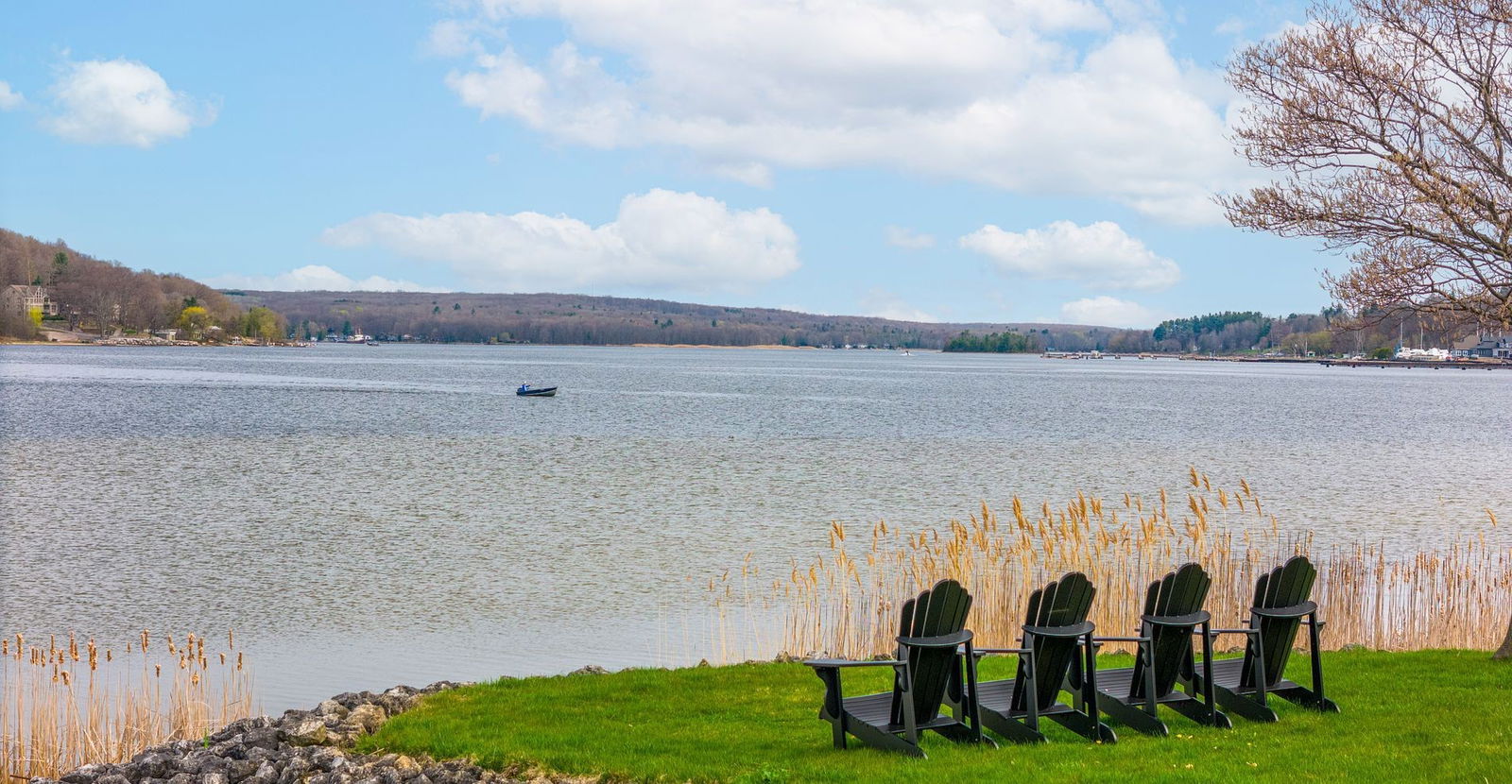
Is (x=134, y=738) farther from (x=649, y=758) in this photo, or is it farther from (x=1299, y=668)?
(x=1299, y=668)

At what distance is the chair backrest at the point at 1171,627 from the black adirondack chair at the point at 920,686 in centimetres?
125

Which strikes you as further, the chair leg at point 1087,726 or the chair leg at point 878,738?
the chair leg at point 1087,726

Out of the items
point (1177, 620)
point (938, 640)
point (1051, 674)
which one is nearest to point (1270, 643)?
point (1177, 620)

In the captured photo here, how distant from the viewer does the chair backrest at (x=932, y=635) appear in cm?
680

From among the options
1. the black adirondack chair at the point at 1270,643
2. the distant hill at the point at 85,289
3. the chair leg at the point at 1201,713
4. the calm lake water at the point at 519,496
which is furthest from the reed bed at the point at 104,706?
the distant hill at the point at 85,289

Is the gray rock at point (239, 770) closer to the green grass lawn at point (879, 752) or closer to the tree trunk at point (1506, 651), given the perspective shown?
the green grass lawn at point (879, 752)

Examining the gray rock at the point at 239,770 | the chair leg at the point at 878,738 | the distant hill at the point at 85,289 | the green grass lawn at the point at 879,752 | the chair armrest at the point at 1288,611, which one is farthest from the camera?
the distant hill at the point at 85,289

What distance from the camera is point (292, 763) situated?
7.86m

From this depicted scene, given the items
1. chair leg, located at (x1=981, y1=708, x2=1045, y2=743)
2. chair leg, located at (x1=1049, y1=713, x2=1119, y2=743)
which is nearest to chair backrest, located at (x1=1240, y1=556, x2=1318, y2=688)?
chair leg, located at (x1=1049, y1=713, x2=1119, y2=743)

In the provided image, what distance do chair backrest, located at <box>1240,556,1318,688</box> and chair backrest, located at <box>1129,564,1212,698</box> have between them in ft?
1.85

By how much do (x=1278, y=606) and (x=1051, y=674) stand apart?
1.86 m

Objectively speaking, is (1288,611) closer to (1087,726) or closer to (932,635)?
(1087,726)

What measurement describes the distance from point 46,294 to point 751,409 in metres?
171

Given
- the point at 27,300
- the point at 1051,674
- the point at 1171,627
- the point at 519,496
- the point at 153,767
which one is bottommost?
the point at 519,496
